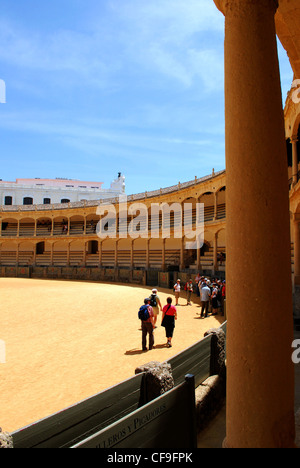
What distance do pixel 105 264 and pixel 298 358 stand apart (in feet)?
102

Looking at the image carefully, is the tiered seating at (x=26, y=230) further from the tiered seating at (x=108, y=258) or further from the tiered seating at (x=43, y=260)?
the tiered seating at (x=108, y=258)

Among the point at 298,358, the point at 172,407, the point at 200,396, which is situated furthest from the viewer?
the point at 298,358

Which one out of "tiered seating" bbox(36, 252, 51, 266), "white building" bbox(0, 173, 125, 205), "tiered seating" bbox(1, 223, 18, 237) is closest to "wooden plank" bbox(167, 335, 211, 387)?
"tiered seating" bbox(36, 252, 51, 266)

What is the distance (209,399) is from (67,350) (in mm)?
5113

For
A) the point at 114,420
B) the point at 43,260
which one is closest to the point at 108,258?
the point at 43,260

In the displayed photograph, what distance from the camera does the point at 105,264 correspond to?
36469mm

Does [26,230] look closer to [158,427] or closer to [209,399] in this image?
[209,399]

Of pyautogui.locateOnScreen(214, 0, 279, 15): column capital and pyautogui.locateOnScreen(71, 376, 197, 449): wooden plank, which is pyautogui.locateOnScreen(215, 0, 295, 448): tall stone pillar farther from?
pyautogui.locateOnScreen(71, 376, 197, 449): wooden plank

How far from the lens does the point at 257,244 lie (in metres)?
2.24

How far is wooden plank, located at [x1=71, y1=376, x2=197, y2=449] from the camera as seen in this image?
8.45ft

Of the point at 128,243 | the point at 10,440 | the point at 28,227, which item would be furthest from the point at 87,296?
the point at 28,227

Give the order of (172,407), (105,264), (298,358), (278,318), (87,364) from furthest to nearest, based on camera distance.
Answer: (105,264)
(87,364)
(298,358)
(172,407)
(278,318)

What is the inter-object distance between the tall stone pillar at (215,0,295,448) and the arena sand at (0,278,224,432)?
4.02m
